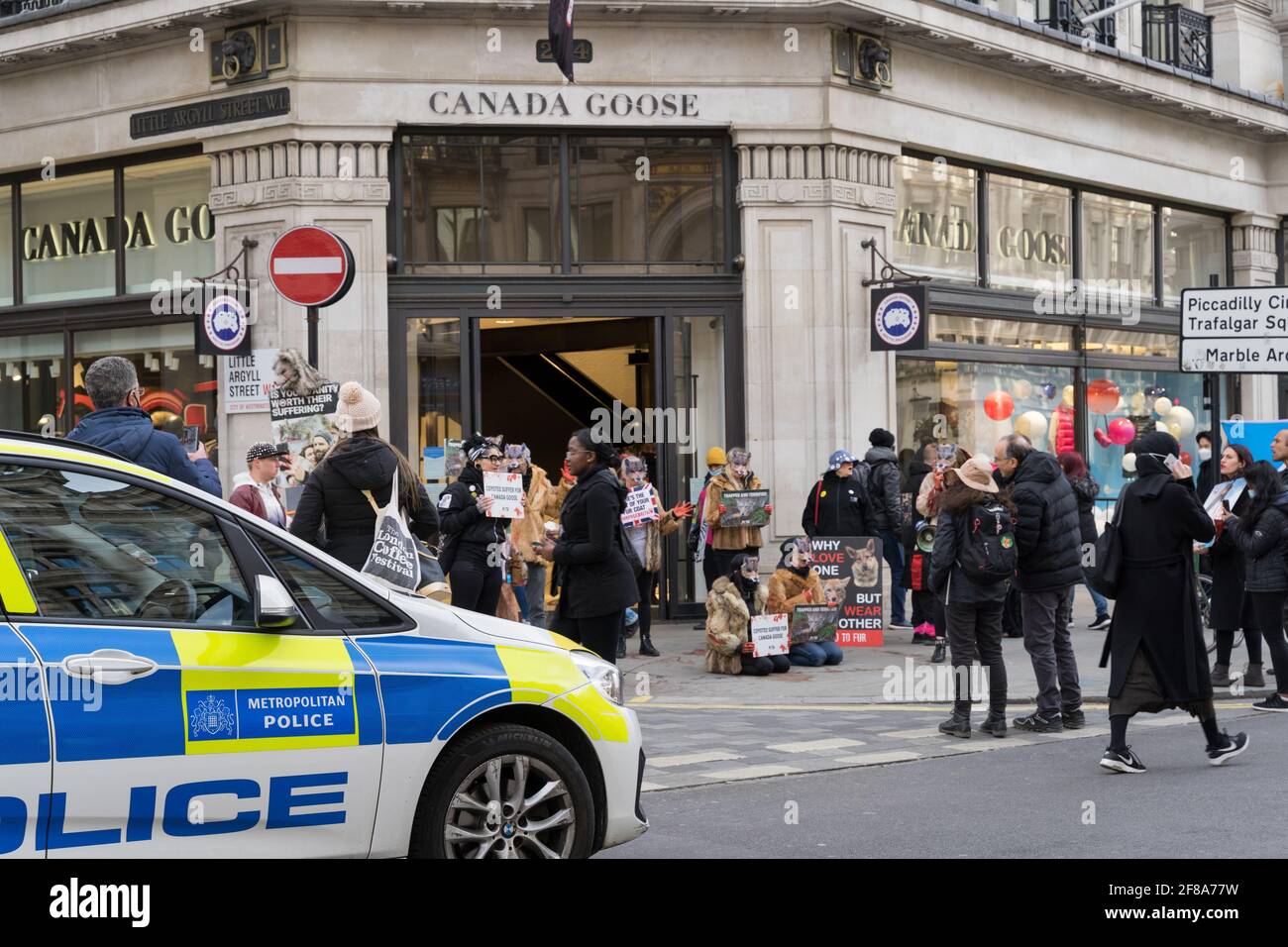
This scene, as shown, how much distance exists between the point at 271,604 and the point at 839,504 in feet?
37.0

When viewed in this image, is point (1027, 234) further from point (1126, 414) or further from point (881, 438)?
point (881, 438)

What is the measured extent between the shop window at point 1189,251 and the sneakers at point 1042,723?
45.5 ft

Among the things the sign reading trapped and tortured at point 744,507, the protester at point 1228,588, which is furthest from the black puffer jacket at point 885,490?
the protester at point 1228,588

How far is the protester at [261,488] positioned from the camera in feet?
35.2

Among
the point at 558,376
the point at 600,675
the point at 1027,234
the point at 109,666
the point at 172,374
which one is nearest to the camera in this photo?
the point at 109,666

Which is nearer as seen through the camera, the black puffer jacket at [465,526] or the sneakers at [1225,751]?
the sneakers at [1225,751]

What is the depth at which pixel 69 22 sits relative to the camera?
18.7 metres

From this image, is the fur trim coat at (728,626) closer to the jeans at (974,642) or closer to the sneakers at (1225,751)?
the jeans at (974,642)

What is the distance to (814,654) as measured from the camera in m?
14.5

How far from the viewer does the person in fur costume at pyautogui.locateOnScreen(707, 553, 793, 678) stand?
13820mm

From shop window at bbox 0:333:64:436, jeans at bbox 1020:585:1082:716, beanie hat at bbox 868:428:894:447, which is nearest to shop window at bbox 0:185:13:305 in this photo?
shop window at bbox 0:333:64:436

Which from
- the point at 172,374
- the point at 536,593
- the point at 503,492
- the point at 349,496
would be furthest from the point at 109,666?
the point at 172,374
